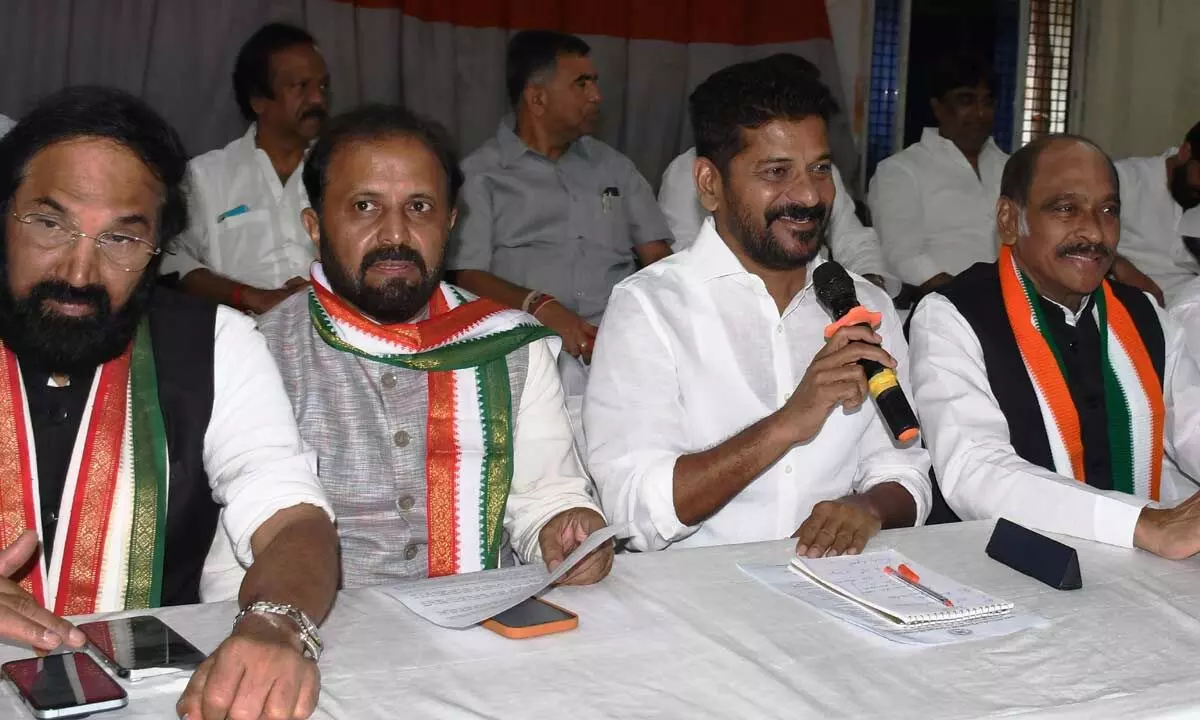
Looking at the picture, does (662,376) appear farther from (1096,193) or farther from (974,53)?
(974,53)

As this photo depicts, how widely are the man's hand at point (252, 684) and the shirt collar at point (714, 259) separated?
1364mm

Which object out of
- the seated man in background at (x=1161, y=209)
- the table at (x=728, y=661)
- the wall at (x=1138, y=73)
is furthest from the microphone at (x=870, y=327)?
the wall at (x=1138, y=73)

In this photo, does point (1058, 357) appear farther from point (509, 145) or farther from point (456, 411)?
point (509, 145)

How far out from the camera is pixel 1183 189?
5.16m

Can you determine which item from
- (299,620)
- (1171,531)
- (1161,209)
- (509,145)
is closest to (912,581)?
(1171,531)

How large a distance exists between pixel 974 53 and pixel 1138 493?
309 cm

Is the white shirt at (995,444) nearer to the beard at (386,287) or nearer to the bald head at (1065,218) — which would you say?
the bald head at (1065,218)

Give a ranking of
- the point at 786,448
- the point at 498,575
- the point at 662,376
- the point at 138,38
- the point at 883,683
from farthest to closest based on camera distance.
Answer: the point at 138,38
the point at 662,376
the point at 786,448
the point at 498,575
the point at 883,683

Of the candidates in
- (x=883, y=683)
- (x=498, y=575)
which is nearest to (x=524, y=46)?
(x=498, y=575)

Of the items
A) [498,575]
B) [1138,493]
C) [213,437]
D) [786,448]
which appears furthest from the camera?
[1138,493]

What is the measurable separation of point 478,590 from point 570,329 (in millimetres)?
1990

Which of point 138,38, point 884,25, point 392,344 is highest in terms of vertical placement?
point 884,25

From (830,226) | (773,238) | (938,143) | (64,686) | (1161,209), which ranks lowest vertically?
(64,686)

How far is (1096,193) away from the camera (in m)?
2.69
